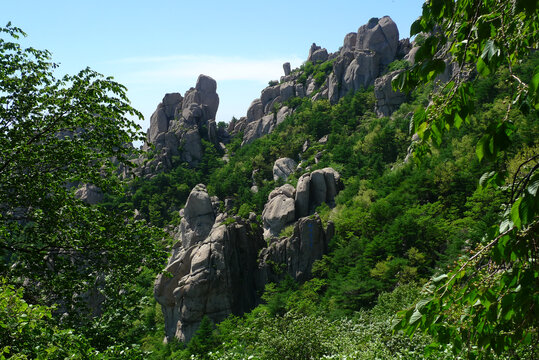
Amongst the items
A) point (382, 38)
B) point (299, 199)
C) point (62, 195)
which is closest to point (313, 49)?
point (382, 38)

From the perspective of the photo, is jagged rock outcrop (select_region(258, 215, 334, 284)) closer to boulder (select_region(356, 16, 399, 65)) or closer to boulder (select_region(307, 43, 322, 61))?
boulder (select_region(356, 16, 399, 65))

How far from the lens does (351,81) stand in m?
73.9

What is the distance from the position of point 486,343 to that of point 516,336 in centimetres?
17

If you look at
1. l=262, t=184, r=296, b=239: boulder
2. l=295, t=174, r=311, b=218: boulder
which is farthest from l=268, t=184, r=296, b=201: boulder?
l=295, t=174, r=311, b=218: boulder

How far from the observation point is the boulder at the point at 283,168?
2472 inches

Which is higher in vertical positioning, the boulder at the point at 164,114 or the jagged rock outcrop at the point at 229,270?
the boulder at the point at 164,114

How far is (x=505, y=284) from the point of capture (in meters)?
2.24

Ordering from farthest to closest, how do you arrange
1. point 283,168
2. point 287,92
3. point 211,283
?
1. point 287,92
2. point 283,168
3. point 211,283

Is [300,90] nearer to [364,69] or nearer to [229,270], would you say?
[364,69]

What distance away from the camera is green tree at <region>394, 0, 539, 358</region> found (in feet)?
6.81

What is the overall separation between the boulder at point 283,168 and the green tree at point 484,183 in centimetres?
5947

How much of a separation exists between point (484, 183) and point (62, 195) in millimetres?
8712

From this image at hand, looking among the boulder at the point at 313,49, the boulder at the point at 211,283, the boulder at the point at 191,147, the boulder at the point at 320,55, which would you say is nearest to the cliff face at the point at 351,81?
the boulder at the point at 191,147

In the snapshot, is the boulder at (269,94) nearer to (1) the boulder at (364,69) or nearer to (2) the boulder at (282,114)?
(2) the boulder at (282,114)
